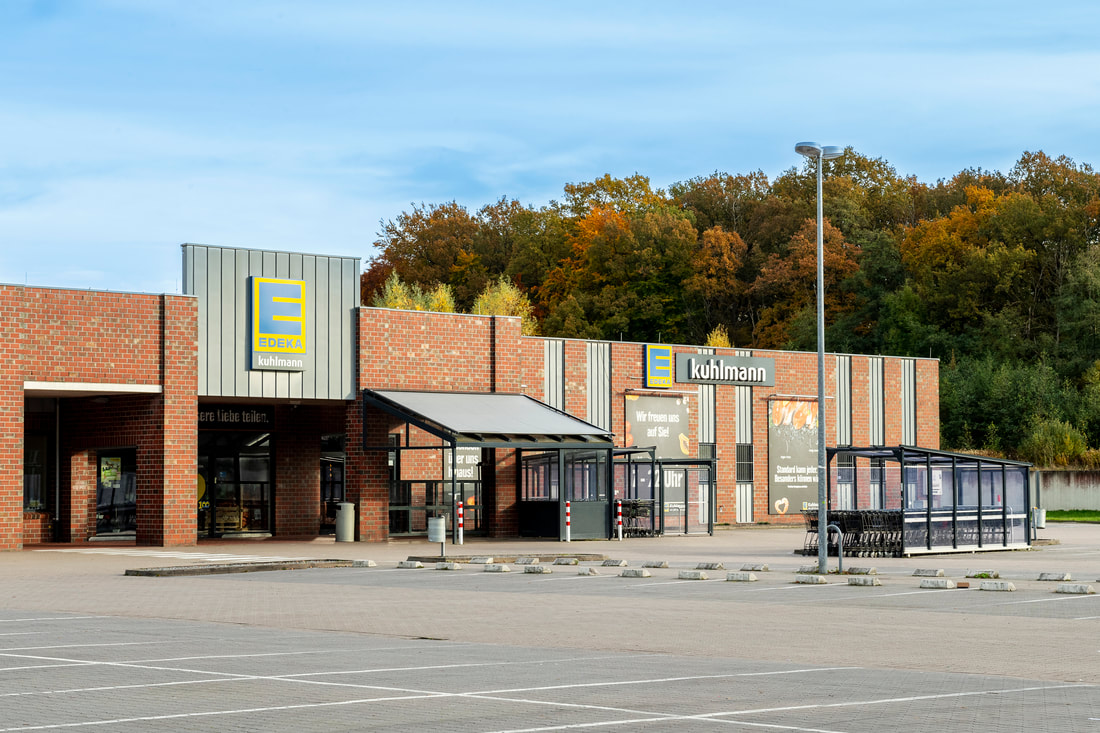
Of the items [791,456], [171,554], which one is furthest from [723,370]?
[171,554]

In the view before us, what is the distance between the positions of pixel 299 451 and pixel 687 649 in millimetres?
28578

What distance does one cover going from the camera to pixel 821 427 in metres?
27.0

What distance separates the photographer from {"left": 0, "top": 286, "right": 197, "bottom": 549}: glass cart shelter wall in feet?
108

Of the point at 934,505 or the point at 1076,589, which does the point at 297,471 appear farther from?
the point at 1076,589

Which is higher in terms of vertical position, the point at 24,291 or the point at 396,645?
the point at 24,291

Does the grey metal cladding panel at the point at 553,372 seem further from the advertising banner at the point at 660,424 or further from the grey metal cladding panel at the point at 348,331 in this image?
the grey metal cladding panel at the point at 348,331

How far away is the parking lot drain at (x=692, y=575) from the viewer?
24781 mm

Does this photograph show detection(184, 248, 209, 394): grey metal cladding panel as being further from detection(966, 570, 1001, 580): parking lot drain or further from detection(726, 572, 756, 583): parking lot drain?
detection(966, 570, 1001, 580): parking lot drain

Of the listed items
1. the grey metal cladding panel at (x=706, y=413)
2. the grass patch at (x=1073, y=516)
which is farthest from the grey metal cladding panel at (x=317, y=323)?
the grass patch at (x=1073, y=516)

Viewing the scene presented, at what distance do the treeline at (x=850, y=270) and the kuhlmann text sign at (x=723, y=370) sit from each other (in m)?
21.0

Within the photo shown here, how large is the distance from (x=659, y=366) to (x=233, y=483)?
13.6m

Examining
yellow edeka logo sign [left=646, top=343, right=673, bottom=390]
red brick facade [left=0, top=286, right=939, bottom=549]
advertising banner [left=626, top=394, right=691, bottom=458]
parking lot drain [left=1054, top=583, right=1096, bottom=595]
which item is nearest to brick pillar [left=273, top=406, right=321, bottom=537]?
red brick facade [left=0, top=286, right=939, bottom=549]

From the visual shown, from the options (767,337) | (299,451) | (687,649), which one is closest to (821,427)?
(687,649)

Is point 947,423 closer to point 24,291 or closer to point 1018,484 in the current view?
A: point 1018,484
